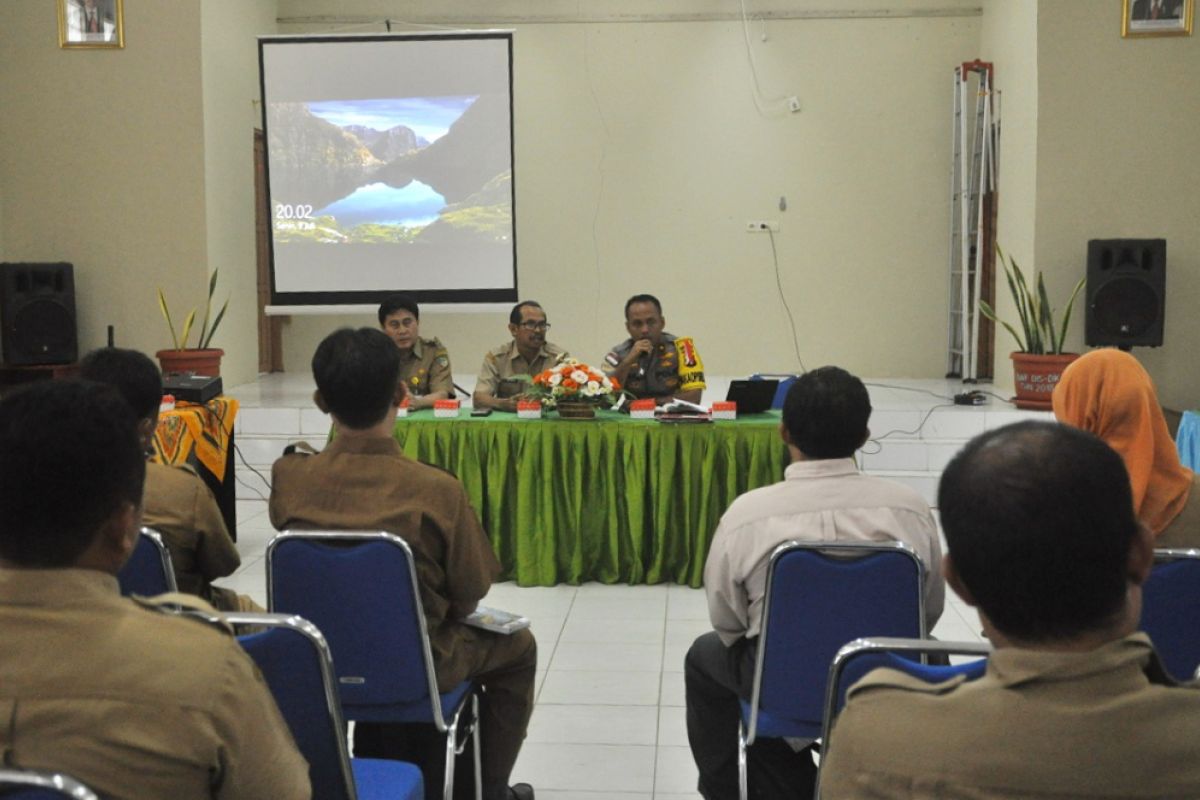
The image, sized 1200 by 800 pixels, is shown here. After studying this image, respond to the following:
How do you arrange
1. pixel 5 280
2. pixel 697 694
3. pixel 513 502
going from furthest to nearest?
pixel 5 280
pixel 513 502
pixel 697 694

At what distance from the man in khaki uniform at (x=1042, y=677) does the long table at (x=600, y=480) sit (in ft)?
12.2

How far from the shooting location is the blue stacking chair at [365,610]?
90.1 inches

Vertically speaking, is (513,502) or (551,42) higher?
(551,42)

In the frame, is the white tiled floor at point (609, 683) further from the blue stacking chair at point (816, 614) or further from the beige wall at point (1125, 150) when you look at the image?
the beige wall at point (1125, 150)

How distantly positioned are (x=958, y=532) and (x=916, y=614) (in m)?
1.27

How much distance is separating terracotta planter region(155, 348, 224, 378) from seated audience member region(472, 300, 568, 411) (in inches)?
104

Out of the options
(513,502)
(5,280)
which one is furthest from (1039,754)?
(5,280)

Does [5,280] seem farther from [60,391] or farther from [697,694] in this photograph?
[60,391]

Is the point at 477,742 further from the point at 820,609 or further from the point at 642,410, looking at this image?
the point at 642,410

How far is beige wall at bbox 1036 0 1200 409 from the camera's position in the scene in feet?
24.8

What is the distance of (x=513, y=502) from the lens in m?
5.04

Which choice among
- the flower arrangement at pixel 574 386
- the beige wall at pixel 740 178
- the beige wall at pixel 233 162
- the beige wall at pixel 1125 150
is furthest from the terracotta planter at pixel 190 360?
the beige wall at pixel 1125 150

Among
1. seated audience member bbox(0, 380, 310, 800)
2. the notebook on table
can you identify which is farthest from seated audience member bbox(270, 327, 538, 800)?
the notebook on table

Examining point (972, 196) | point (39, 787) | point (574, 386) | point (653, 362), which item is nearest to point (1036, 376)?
point (972, 196)
